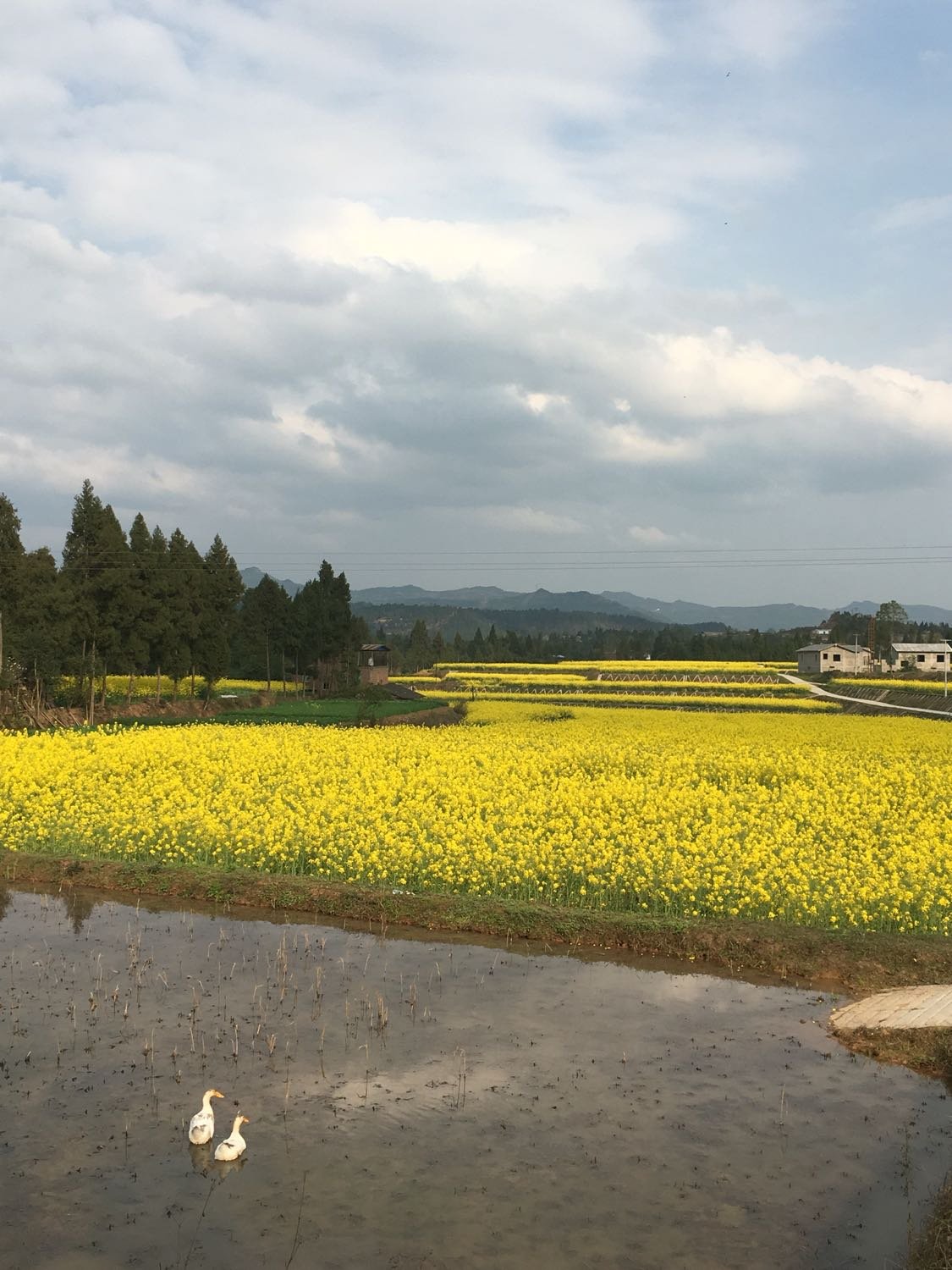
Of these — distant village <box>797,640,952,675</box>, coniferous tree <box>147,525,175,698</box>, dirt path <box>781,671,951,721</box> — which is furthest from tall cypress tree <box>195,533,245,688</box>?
distant village <box>797,640,952,675</box>

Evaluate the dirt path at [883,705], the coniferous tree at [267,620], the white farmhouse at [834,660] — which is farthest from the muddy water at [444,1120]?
the white farmhouse at [834,660]

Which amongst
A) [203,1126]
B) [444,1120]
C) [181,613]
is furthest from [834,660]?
[203,1126]

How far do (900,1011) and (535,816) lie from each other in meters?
9.14

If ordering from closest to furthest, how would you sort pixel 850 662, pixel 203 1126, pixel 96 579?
1. pixel 203 1126
2. pixel 96 579
3. pixel 850 662

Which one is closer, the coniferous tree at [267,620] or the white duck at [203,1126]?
the white duck at [203,1126]

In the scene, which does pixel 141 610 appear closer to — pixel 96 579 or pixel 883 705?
pixel 96 579

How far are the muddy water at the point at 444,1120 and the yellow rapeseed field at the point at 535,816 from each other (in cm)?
314

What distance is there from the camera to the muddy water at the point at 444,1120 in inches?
290

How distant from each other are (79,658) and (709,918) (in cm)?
3931

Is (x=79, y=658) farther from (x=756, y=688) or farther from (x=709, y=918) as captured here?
(x=756, y=688)

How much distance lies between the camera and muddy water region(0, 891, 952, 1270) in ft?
24.1

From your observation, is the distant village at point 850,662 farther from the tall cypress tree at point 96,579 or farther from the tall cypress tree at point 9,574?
the tall cypress tree at point 9,574

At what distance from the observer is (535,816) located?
65.9 feet

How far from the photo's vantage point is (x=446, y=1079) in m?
9.89
